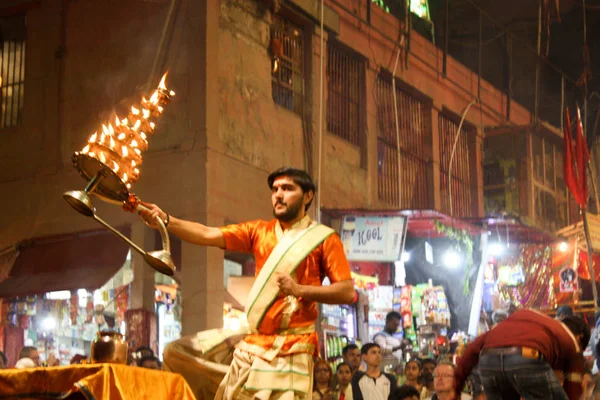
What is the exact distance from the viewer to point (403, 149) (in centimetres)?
1817

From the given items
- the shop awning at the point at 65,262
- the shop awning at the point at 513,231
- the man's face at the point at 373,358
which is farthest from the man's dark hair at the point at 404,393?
the shop awning at the point at 513,231

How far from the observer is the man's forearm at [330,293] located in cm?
508

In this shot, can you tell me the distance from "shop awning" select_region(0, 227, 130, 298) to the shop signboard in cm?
379

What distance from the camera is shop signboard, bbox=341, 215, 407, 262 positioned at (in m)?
14.6

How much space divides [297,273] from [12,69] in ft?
37.9

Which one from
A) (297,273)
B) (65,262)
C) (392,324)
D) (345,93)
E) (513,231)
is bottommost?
(392,324)

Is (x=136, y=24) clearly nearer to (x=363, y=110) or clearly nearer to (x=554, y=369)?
(x=363, y=110)

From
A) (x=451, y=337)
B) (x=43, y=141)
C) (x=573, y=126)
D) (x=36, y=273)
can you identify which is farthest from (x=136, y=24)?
(x=573, y=126)

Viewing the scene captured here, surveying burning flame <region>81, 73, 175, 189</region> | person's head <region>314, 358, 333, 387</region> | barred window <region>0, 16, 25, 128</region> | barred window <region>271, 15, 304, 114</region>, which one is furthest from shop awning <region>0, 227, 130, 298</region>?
burning flame <region>81, 73, 175, 189</region>

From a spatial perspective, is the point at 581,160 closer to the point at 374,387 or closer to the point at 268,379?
the point at 374,387

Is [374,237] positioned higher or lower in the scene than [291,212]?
higher

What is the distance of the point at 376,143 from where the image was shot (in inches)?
676

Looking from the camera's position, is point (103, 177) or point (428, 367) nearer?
point (103, 177)

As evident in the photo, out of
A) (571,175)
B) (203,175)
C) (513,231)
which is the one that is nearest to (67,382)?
(203,175)
